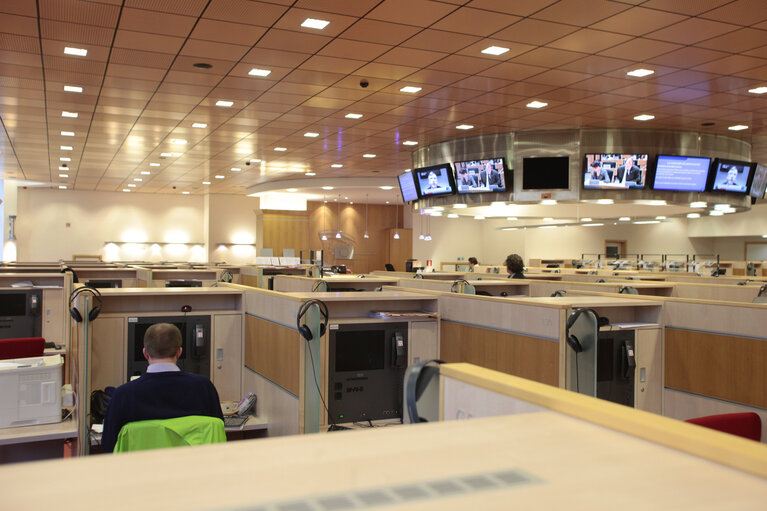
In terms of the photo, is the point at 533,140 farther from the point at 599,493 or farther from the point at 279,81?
the point at 599,493

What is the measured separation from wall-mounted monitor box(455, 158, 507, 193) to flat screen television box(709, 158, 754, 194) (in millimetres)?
3038

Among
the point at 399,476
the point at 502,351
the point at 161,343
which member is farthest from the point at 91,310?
the point at 399,476

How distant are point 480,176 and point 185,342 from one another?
21.9 feet

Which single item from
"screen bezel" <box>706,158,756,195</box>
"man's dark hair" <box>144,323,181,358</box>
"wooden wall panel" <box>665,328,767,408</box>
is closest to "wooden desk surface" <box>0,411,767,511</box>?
"man's dark hair" <box>144,323,181,358</box>

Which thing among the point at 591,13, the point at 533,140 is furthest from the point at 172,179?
the point at 591,13

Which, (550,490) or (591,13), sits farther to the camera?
(591,13)

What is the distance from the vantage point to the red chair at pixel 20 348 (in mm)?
4926

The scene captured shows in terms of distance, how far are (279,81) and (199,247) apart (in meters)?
16.7

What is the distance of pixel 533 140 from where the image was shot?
1015cm

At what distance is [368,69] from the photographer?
7027 mm

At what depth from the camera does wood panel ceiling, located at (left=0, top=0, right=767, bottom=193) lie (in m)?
5.41

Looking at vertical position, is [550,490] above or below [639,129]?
below

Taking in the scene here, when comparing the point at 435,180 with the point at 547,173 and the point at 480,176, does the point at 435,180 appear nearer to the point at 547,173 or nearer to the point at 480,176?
the point at 480,176

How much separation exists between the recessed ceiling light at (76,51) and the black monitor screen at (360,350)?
4.18 m
